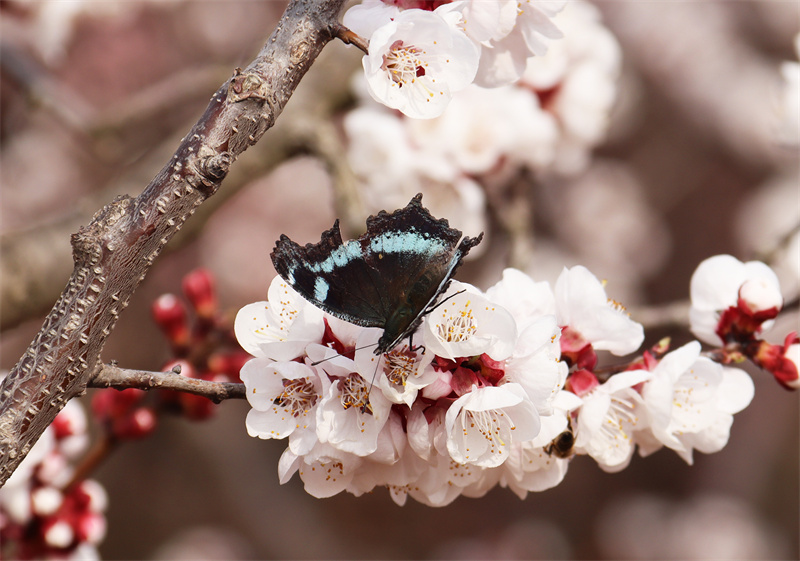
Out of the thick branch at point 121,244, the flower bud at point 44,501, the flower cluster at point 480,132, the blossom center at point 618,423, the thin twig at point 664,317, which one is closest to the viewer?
the thick branch at point 121,244

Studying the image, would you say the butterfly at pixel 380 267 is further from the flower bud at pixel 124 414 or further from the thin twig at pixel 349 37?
the flower bud at pixel 124 414

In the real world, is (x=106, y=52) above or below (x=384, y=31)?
above

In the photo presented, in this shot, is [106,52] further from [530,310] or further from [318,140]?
[530,310]

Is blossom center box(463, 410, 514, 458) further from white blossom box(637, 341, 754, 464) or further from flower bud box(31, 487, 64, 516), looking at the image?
flower bud box(31, 487, 64, 516)

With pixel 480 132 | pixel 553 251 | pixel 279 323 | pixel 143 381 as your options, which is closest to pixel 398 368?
pixel 279 323

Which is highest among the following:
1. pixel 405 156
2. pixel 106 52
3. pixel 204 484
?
pixel 106 52

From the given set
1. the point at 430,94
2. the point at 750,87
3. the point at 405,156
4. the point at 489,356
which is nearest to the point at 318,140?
the point at 405,156

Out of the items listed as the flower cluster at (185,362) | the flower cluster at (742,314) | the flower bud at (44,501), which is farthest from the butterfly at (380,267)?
the flower bud at (44,501)
